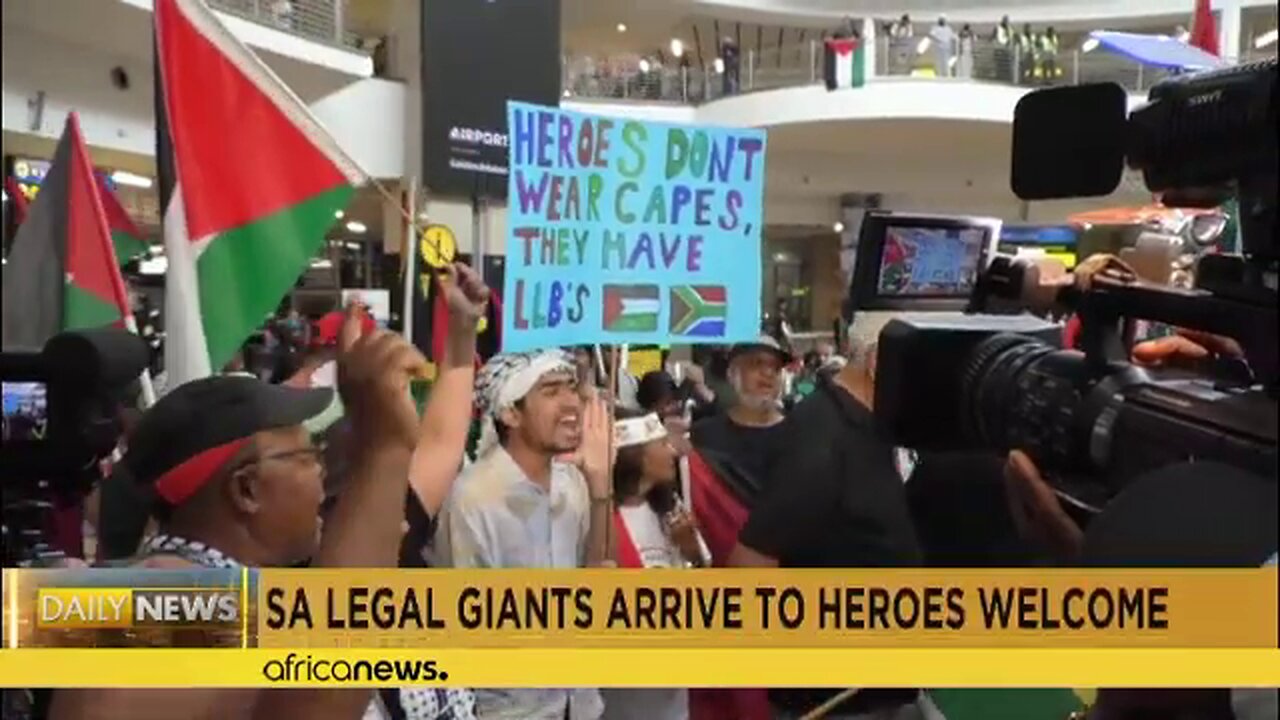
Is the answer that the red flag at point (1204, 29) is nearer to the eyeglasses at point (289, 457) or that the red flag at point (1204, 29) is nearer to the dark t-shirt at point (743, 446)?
the dark t-shirt at point (743, 446)

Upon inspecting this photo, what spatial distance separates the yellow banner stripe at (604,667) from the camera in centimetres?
151

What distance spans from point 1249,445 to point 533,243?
86 cm

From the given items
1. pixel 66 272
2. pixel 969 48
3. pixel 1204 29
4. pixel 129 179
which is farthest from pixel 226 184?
pixel 1204 29

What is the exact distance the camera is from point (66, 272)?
5.62ft

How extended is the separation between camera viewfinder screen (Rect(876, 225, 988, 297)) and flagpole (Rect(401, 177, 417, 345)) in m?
0.57

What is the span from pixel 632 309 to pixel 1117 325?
0.61m

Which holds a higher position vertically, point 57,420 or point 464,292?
point 464,292

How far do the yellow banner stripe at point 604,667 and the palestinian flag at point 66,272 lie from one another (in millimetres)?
423

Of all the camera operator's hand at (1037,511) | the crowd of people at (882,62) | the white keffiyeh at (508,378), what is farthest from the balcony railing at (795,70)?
the camera operator's hand at (1037,511)

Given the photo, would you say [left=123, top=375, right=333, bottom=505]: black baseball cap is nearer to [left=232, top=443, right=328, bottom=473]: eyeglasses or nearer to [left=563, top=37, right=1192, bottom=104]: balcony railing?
[left=232, top=443, right=328, bottom=473]: eyeglasses

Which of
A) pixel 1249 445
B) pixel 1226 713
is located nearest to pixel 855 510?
pixel 1226 713

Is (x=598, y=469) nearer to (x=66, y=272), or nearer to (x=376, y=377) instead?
(x=376, y=377)

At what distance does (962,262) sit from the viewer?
5.06ft

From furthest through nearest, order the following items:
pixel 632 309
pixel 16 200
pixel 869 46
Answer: pixel 16 200 → pixel 632 309 → pixel 869 46
